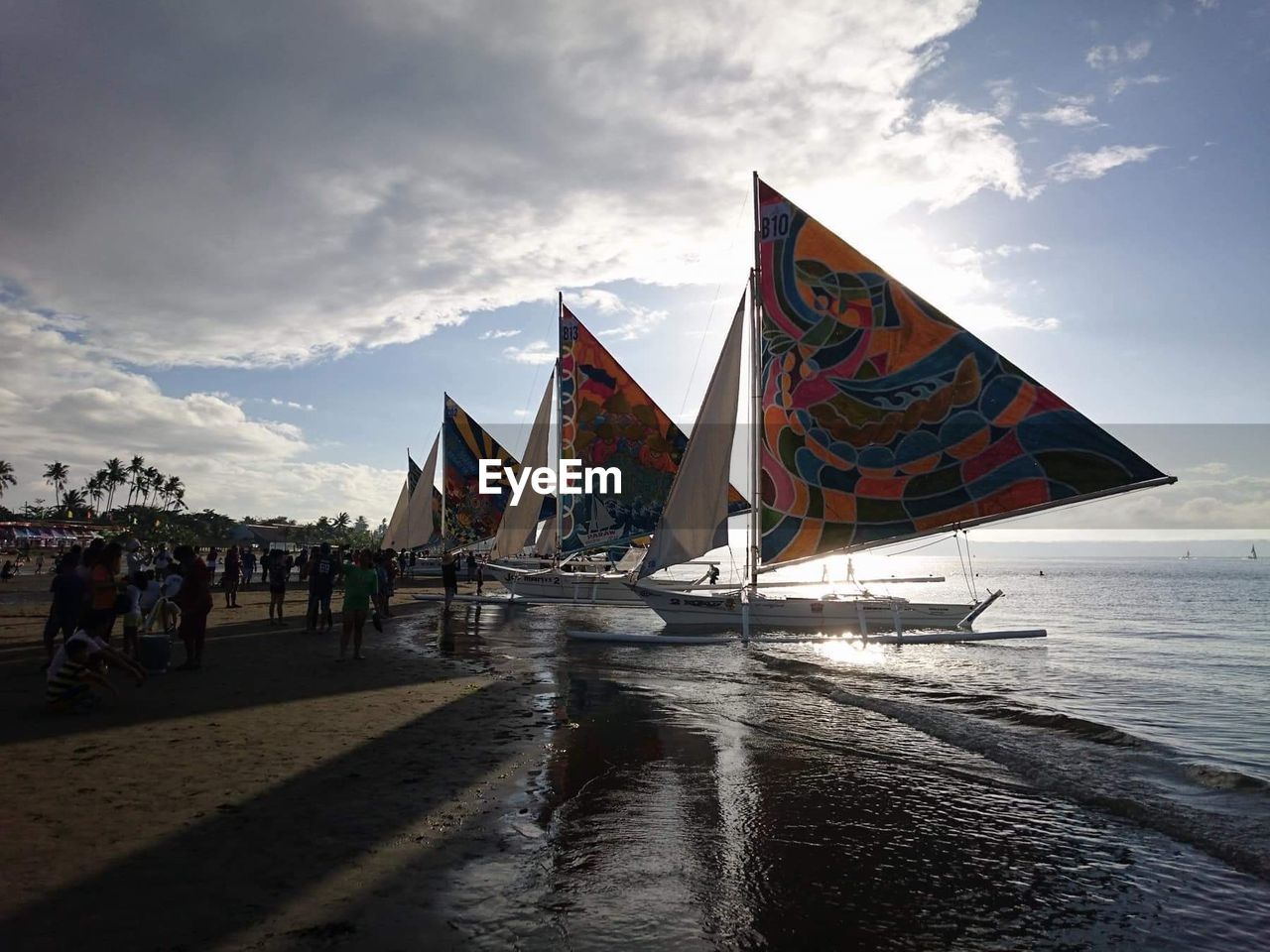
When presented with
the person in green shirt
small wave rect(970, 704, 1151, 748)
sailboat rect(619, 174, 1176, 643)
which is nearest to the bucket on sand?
the person in green shirt

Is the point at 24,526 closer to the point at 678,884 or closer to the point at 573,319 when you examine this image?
the point at 573,319

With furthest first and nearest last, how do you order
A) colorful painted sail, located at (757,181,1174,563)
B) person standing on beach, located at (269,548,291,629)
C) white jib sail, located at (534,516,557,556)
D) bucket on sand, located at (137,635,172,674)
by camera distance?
white jib sail, located at (534,516,557,556), person standing on beach, located at (269,548,291,629), colorful painted sail, located at (757,181,1174,563), bucket on sand, located at (137,635,172,674)

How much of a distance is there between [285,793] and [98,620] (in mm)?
6527

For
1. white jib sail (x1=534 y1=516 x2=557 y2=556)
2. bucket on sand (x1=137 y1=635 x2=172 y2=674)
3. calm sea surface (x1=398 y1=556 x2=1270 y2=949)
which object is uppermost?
white jib sail (x1=534 y1=516 x2=557 y2=556)

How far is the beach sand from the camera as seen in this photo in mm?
4879

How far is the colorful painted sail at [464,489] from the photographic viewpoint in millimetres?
60219

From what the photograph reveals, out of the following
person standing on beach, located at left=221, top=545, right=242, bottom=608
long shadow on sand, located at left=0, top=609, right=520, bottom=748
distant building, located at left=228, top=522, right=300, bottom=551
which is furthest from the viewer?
distant building, located at left=228, top=522, right=300, bottom=551

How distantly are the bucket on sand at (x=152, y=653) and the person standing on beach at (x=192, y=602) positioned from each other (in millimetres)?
633

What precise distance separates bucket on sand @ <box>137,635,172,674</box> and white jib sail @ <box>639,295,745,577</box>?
12.8 meters

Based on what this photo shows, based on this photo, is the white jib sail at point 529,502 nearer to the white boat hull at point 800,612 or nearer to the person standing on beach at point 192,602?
the white boat hull at point 800,612

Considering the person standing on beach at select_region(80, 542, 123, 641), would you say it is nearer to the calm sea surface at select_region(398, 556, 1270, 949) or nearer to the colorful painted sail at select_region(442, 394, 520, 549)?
the calm sea surface at select_region(398, 556, 1270, 949)

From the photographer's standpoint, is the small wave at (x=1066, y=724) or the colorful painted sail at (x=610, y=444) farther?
the colorful painted sail at (x=610, y=444)

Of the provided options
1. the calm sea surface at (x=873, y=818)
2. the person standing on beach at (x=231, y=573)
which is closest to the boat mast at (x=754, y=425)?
the calm sea surface at (x=873, y=818)

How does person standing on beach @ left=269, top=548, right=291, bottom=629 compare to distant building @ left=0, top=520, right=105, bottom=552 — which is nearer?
person standing on beach @ left=269, top=548, right=291, bottom=629
